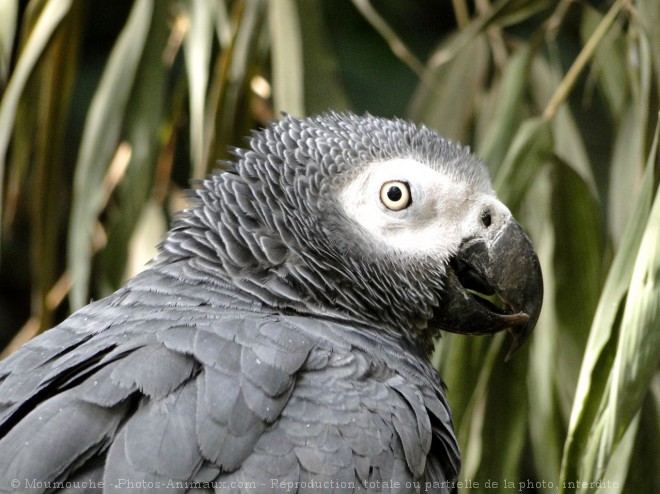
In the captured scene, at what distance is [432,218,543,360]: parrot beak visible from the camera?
3.76ft

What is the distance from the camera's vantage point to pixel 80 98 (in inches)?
114

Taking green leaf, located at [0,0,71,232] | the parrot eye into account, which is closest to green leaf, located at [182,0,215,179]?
green leaf, located at [0,0,71,232]

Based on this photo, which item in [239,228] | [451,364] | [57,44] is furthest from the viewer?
[57,44]

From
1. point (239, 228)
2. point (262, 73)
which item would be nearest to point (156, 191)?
point (262, 73)

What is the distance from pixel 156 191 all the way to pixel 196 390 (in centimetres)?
114

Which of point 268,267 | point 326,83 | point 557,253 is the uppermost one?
point 326,83

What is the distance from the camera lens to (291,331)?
1004mm

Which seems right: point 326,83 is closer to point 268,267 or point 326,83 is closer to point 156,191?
point 156,191

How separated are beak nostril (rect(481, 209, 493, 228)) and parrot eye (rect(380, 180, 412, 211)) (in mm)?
114

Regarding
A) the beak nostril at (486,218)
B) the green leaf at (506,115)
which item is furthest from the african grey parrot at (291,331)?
the green leaf at (506,115)

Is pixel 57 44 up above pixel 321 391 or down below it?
above

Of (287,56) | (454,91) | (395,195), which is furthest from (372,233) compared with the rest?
(454,91)

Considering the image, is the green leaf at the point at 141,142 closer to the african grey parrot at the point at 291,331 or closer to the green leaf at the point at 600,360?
the african grey parrot at the point at 291,331

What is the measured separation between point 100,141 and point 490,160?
0.76 metres
